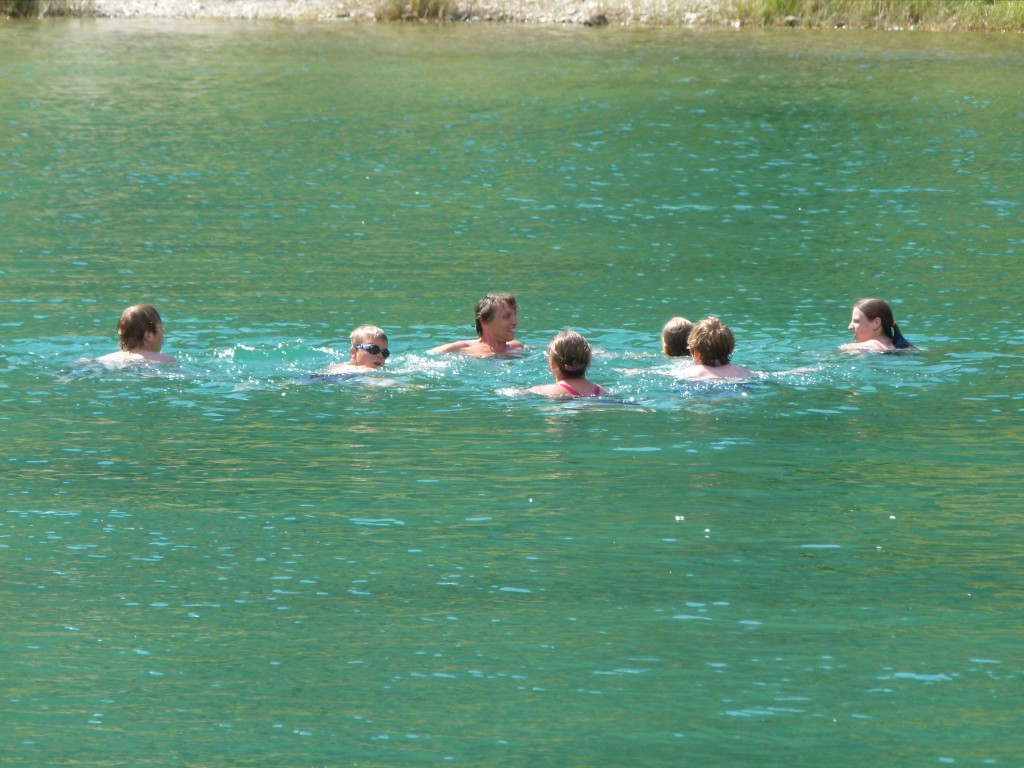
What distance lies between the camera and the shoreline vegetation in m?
43.1

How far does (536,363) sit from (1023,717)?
769cm

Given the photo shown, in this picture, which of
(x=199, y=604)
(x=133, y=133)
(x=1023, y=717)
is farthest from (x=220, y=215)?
(x=1023, y=717)

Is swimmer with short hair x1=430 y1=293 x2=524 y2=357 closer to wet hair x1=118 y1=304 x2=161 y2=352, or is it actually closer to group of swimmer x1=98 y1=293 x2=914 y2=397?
group of swimmer x1=98 y1=293 x2=914 y2=397

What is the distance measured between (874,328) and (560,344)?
10.4ft

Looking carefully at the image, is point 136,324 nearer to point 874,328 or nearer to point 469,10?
point 874,328

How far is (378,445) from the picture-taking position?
1295 cm

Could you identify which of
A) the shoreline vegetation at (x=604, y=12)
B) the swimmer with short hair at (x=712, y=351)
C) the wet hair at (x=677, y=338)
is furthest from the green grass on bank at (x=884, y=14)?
A: the swimmer with short hair at (x=712, y=351)

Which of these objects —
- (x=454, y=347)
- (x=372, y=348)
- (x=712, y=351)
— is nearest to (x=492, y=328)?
(x=454, y=347)

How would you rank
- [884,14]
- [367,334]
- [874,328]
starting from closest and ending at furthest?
[367,334]
[874,328]
[884,14]

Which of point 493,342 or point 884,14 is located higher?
point 884,14

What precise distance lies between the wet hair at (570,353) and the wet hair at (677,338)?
1.34 m

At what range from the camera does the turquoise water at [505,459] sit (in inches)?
334

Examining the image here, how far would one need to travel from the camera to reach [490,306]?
50.2 ft

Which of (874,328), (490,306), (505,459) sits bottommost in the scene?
(505,459)
